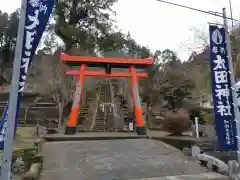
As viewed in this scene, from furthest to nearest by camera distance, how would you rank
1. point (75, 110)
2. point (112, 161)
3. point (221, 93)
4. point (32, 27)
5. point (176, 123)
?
1. point (176, 123)
2. point (75, 110)
3. point (112, 161)
4. point (221, 93)
5. point (32, 27)

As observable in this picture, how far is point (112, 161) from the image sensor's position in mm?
7938

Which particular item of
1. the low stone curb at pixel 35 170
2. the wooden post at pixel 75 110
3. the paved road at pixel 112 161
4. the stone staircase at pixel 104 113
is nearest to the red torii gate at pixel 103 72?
the wooden post at pixel 75 110

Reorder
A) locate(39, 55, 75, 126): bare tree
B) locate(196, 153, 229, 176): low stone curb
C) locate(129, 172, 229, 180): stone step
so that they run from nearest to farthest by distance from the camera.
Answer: locate(129, 172, 229, 180): stone step
locate(196, 153, 229, 176): low stone curb
locate(39, 55, 75, 126): bare tree

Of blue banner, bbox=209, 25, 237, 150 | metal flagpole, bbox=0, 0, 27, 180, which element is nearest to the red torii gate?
blue banner, bbox=209, 25, 237, 150

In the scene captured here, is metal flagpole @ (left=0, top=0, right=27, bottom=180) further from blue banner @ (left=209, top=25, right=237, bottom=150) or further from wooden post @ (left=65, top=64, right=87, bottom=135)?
wooden post @ (left=65, top=64, right=87, bottom=135)

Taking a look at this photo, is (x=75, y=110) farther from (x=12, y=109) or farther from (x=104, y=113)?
(x=12, y=109)

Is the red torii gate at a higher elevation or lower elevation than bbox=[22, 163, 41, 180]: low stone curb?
higher

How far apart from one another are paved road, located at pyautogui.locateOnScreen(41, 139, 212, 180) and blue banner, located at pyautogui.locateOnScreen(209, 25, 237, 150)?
187 cm

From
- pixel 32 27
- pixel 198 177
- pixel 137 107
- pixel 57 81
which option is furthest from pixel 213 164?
pixel 57 81

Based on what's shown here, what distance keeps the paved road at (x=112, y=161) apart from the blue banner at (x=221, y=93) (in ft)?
6.12

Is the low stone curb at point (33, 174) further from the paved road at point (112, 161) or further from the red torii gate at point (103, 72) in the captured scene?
the red torii gate at point (103, 72)

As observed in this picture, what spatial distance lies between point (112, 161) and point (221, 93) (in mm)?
3759

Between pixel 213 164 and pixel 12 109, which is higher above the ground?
pixel 12 109

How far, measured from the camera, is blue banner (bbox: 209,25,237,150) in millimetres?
5855
